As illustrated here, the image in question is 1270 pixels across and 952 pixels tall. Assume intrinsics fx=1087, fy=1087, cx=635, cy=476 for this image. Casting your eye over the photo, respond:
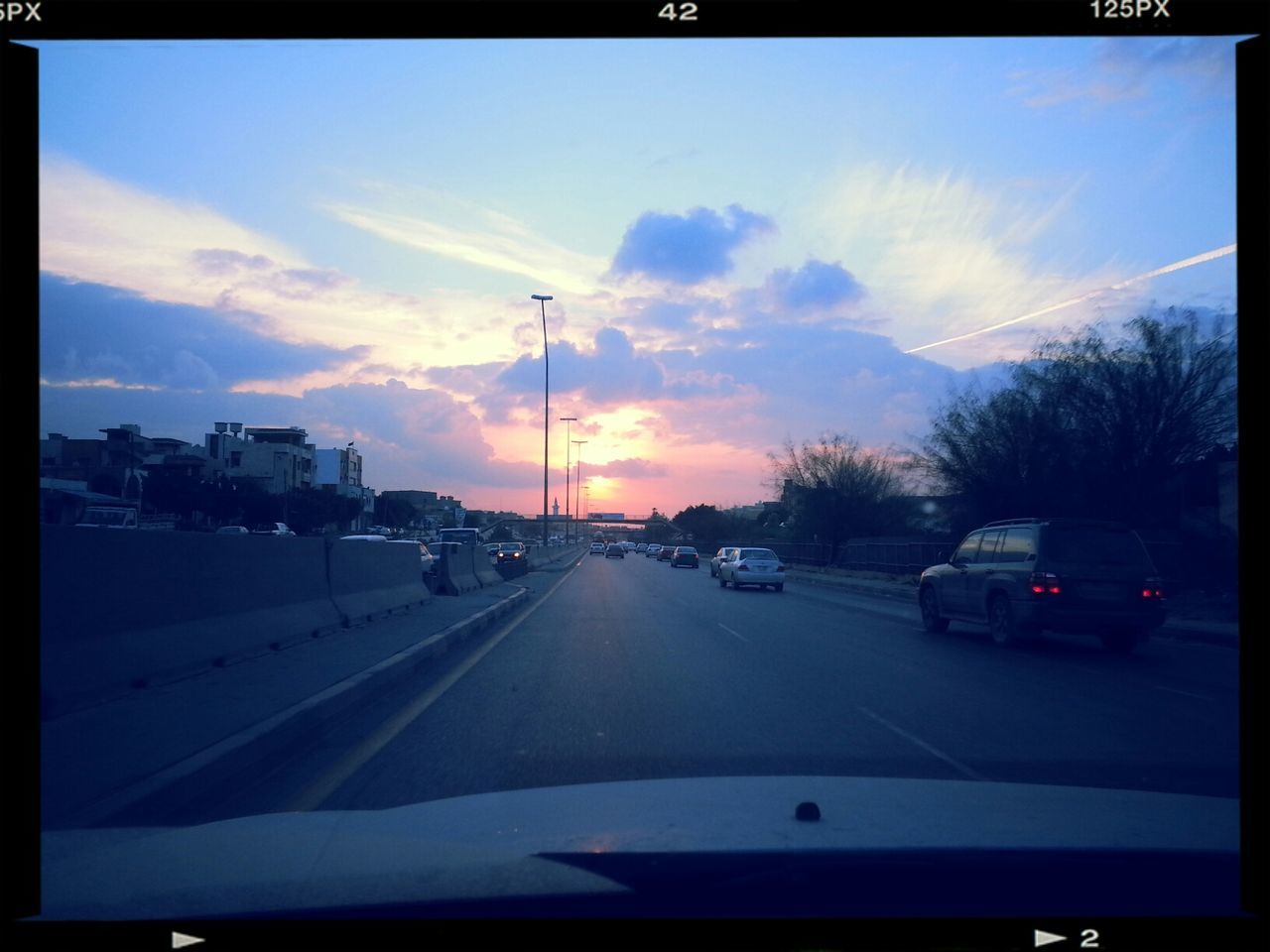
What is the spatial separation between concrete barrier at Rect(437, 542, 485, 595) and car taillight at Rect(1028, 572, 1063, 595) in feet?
55.5

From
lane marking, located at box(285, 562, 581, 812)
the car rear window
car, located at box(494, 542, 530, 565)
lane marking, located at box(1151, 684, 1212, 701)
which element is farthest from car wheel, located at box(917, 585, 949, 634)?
car, located at box(494, 542, 530, 565)

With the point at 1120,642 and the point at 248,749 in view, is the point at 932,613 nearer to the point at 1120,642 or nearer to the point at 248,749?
the point at 1120,642

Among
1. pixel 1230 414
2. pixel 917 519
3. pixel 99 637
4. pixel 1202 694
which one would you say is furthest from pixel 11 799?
pixel 917 519

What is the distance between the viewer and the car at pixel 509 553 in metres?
47.0

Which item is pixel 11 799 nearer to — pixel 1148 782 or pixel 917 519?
pixel 1148 782

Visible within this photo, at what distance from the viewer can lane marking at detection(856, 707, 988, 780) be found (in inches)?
311

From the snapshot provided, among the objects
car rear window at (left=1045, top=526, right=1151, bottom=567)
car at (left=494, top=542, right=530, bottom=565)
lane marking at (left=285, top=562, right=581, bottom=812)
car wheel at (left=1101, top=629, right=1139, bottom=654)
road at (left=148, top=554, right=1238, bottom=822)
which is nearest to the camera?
lane marking at (left=285, top=562, right=581, bottom=812)

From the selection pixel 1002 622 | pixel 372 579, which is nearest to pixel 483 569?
pixel 372 579

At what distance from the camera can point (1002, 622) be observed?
17812mm

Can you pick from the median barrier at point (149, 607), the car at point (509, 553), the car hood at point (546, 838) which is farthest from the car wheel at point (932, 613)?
the car at point (509, 553)

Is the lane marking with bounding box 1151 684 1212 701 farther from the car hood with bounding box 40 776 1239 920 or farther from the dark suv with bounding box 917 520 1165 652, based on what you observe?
the car hood with bounding box 40 776 1239 920

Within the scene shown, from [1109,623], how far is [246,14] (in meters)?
15.1

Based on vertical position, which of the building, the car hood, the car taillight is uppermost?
the building

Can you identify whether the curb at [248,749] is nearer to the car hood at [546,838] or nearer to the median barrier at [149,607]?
the car hood at [546,838]
